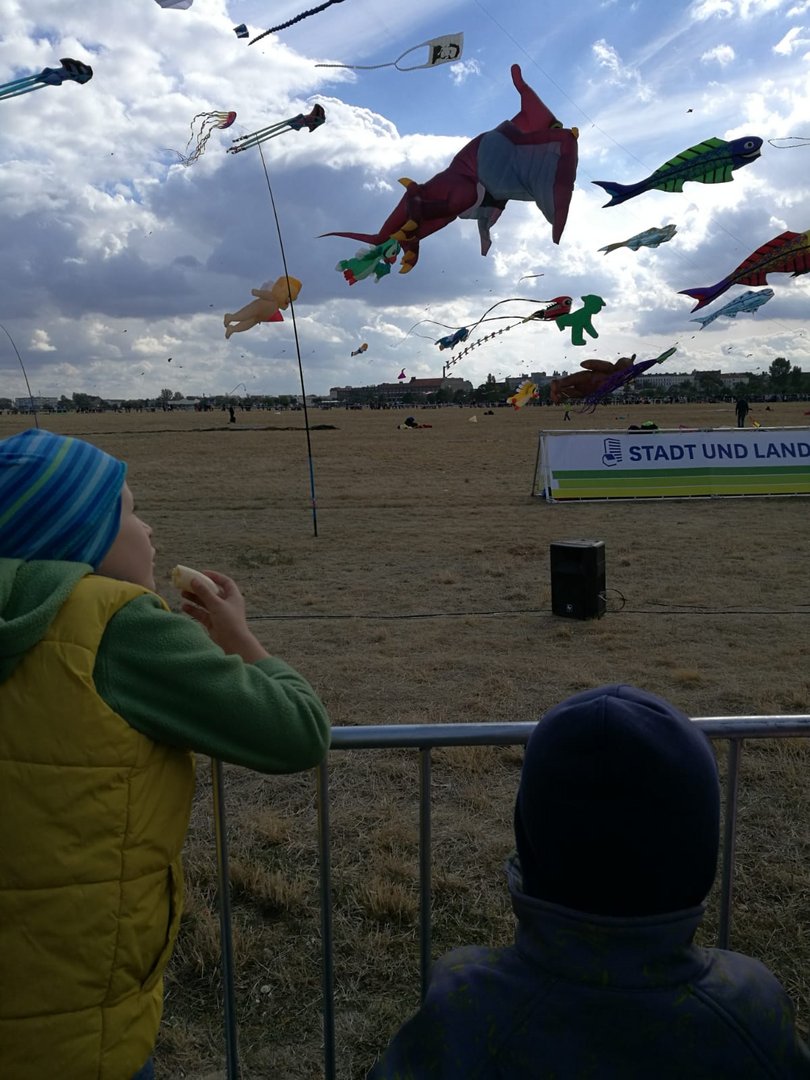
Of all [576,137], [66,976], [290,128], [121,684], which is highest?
[290,128]

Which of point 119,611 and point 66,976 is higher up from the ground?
point 119,611

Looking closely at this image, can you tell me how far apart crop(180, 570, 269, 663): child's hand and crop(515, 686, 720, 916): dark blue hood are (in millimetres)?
554

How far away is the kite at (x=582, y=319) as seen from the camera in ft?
33.3

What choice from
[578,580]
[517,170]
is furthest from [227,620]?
[578,580]

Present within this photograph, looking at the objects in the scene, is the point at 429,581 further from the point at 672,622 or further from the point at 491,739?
the point at 491,739

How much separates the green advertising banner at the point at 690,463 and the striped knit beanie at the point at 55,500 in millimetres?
13808

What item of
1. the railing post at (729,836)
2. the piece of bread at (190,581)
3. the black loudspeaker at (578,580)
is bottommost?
the black loudspeaker at (578,580)

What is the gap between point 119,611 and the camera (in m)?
1.12

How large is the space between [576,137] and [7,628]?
12.9 ft

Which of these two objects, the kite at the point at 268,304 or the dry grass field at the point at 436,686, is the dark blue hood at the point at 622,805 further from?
the kite at the point at 268,304

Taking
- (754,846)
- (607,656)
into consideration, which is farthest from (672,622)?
(754,846)

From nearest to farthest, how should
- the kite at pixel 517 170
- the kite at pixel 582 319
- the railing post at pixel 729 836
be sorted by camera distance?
the railing post at pixel 729 836 → the kite at pixel 517 170 → the kite at pixel 582 319

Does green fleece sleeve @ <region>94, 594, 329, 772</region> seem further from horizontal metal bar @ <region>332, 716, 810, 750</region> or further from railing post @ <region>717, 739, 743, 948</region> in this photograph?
railing post @ <region>717, 739, 743, 948</region>

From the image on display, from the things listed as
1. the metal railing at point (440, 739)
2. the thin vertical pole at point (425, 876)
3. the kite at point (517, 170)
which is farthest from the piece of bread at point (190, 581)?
the kite at point (517, 170)
